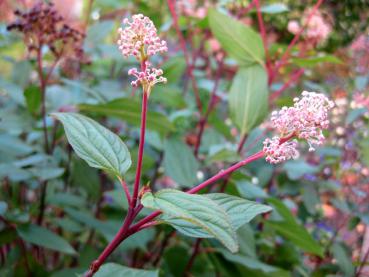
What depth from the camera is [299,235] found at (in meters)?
0.87

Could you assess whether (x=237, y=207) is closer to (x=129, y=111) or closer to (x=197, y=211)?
(x=197, y=211)

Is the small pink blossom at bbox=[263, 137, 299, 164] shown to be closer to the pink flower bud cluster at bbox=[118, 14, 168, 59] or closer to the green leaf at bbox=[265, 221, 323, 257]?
the pink flower bud cluster at bbox=[118, 14, 168, 59]

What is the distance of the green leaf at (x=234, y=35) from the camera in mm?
973

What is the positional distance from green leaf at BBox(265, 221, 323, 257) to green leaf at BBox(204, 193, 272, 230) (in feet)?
1.16

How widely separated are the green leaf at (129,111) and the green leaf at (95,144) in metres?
0.27

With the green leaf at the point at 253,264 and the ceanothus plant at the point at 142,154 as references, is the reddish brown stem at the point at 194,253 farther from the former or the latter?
the ceanothus plant at the point at 142,154

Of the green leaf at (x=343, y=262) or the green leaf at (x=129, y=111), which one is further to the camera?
the green leaf at (x=343, y=262)

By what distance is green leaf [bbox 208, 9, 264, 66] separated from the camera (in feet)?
3.19

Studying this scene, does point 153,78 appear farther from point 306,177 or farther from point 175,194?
point 306,177

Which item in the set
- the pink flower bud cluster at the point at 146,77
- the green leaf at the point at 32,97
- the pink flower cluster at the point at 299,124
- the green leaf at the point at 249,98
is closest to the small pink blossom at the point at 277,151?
the pink flower cluster at the point at 299,124

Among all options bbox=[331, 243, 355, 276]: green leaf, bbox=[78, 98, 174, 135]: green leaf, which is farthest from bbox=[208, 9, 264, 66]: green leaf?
bbox=[331, 243, 355, 276]: green leaf

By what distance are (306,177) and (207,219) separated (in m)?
0.83

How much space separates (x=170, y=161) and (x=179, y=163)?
0.07ft

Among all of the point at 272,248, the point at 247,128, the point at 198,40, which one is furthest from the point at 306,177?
the point at 198,40
